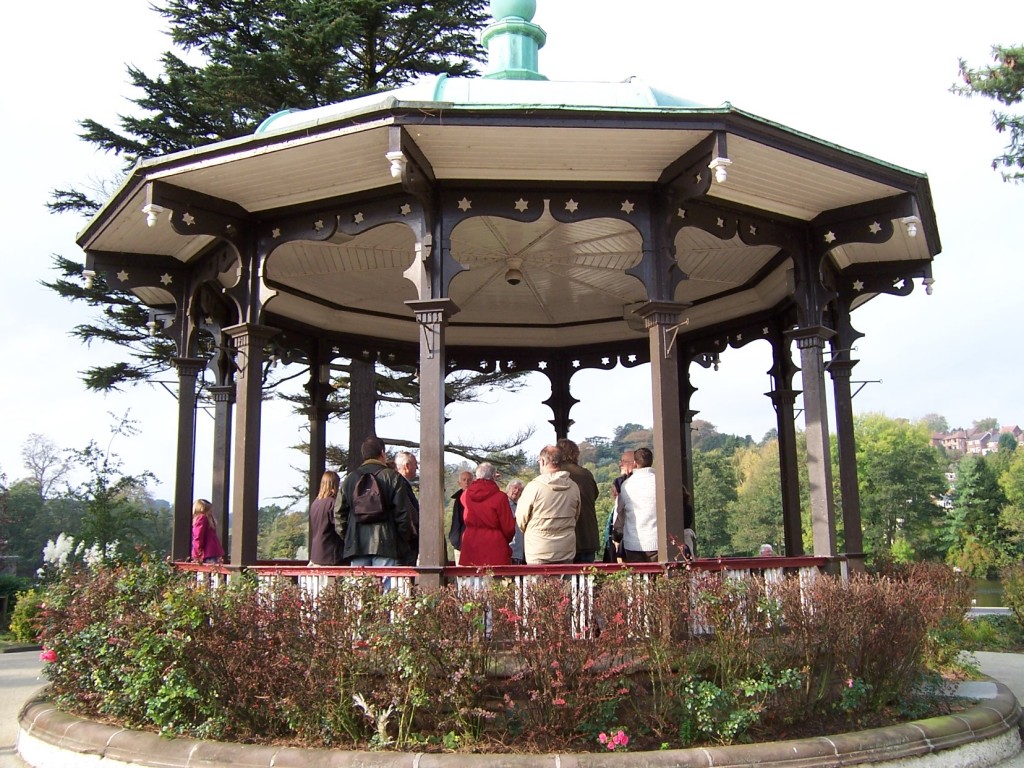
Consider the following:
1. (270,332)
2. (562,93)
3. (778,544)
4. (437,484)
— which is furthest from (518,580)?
(778,544)

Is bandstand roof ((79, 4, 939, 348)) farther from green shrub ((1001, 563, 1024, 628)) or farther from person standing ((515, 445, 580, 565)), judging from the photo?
green shrub ((1001, 563, 1024, 628))

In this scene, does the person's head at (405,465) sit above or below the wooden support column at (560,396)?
below

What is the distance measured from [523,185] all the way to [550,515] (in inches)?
125

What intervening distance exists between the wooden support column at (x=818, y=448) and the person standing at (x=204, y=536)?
6963mm

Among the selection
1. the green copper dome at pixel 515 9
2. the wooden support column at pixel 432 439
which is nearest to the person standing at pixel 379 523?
the wooden support column at pixel 432 439

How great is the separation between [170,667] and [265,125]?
5721 millimetres

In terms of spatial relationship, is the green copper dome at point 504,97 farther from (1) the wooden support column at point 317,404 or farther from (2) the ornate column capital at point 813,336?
(1) the wooden support column at point 317,404

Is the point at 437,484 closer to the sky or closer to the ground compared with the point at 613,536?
closer to the sky

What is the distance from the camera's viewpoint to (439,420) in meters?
7.70

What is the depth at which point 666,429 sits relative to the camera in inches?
304

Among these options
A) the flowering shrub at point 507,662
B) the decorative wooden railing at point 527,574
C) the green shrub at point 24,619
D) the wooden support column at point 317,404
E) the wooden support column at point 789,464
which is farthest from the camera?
the green shrub at point 24,619

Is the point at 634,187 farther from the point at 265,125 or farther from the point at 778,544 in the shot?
the point at 778,544

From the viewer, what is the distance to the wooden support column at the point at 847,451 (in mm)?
9984

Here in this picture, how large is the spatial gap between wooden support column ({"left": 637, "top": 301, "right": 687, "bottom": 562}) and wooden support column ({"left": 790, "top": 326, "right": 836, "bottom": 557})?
2064 millimetres
